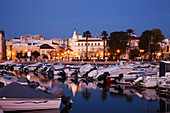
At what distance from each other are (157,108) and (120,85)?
532 inches

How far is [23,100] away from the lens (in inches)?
634

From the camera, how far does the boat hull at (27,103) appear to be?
1597cm

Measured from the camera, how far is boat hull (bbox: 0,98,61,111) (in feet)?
52.4

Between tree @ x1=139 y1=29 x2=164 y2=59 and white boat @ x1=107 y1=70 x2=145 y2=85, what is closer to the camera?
white boat @ x1=107 y1=70 x2=145 y2=85

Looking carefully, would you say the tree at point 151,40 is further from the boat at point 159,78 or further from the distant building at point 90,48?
the boat at point 159,78

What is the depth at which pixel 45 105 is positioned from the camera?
653 inches

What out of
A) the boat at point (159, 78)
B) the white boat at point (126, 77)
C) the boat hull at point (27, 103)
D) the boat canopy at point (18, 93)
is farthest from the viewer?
the white boat at point (126, 77)

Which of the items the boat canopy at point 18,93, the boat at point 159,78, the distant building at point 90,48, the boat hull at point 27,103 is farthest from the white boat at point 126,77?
the distant building at point 90,48

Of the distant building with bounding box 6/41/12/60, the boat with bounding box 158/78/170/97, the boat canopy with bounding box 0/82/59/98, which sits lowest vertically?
the boat with bounding box 158/78/170/97

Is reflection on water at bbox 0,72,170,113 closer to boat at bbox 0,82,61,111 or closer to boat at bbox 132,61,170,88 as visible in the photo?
boat at bbox 0,82,61,111

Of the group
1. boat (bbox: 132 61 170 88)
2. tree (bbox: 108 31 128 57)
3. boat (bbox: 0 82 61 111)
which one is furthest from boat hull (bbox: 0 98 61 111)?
tree (bbox: 108 31 128 57)

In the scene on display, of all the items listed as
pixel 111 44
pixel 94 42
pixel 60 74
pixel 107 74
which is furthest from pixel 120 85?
pixel 94 42

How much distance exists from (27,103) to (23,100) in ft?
1.08

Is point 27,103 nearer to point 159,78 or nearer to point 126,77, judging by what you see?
point 159,78
